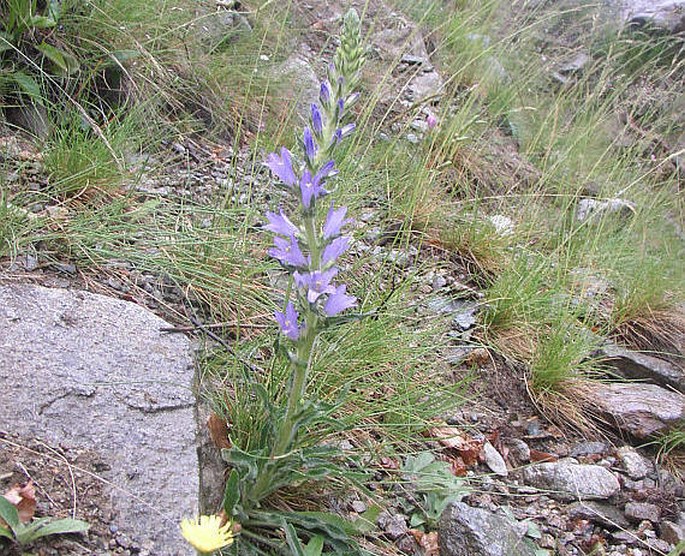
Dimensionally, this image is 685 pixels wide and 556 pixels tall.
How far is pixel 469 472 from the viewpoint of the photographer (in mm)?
2324

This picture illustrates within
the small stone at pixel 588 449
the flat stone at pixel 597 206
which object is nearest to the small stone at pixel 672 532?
the small stone at pixel 588 449

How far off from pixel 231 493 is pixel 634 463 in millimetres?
1770

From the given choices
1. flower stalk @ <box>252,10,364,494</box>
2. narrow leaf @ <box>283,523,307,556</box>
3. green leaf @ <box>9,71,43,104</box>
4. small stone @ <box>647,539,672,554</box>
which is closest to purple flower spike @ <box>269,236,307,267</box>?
flower stalk @ <box>252,10,364,494</box>

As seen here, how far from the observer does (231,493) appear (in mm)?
1576

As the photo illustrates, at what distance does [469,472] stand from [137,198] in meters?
1.66

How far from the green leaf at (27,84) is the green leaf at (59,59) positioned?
0.13 metres

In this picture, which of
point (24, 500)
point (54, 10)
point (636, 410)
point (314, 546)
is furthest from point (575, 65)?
point (24, 500)

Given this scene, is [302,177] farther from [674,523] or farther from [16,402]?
[674,523]

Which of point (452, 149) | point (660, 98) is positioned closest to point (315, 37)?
point (452, 149)

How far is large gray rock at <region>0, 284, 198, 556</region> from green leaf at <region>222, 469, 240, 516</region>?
8 centimetres

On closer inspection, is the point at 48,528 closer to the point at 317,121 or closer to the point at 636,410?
the point at 317,121

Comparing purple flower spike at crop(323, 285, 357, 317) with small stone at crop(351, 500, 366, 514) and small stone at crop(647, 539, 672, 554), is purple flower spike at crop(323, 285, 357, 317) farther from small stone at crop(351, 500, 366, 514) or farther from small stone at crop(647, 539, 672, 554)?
small stone at crop(647, 539, 672, 554)

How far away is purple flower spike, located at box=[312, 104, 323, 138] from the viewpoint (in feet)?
4.79

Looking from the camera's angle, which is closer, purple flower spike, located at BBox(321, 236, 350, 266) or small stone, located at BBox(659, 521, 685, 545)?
purple flower spike, located at BBox(321, 236, 350, 266)
